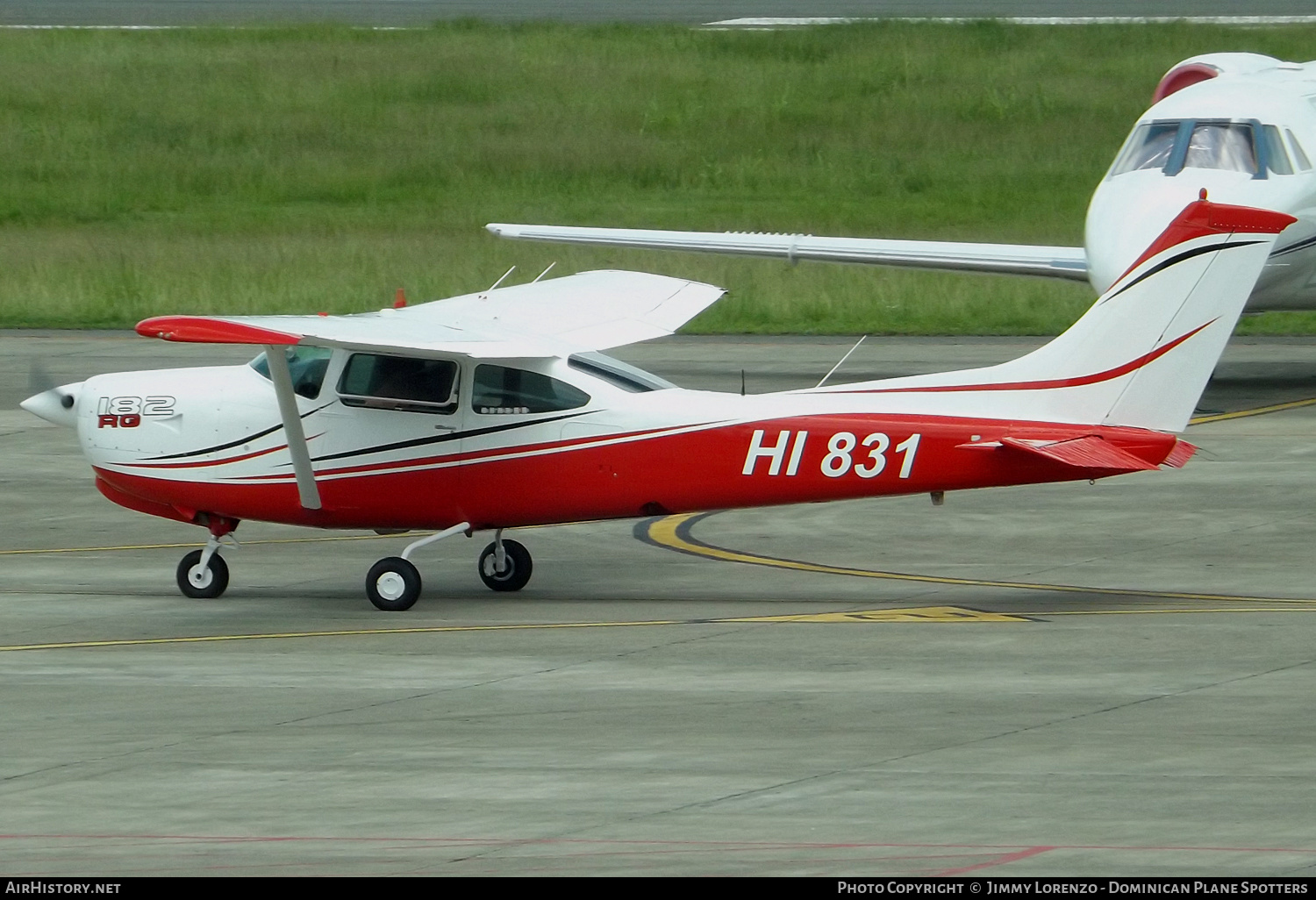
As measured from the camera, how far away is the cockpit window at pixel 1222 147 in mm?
22984

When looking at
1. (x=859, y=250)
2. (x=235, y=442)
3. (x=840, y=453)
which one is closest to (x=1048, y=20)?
(x=859, y=250)

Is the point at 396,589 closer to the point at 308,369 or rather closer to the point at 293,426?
the point at 293,426

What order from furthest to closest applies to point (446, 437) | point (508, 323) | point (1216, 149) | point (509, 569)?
point (1216, 149)
point (508, 323)
point (509, 569)
point (446, 437)

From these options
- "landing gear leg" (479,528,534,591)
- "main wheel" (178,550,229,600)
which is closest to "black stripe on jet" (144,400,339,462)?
"main wheel" (178,550,229,600)

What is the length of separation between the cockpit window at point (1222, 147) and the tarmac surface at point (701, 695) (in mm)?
4937

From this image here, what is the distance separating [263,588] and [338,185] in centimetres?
3528

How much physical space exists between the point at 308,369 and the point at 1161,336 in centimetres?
631

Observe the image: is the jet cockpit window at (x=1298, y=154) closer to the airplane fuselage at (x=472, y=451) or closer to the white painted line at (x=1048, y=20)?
the airplane fuselage at (x=472, y=451)

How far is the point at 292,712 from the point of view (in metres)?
11.5

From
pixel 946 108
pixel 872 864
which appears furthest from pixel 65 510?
pixel 946 108

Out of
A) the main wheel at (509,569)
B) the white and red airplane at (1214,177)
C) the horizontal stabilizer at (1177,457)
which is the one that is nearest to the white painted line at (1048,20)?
the white and red airplane at (1214,177)

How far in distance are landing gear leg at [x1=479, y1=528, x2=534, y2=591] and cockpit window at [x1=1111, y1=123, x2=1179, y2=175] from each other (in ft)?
36.8

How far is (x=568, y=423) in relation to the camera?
14562 millimetres

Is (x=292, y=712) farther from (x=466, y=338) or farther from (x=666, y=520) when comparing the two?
(x=666, y=520)
